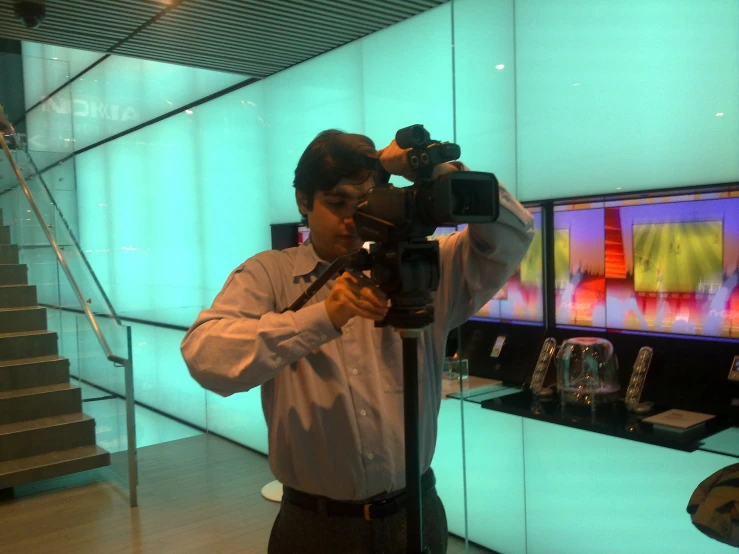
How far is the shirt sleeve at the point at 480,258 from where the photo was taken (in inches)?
47.4

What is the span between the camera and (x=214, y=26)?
11.0 ft

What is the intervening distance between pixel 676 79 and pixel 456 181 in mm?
1681

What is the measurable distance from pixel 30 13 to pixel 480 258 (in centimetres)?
290

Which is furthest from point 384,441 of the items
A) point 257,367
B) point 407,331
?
point 407,331

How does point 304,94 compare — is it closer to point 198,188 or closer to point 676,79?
point 198,188

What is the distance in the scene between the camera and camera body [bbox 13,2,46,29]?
304 cm

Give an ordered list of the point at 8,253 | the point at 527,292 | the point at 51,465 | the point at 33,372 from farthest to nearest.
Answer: the point at 8,253 < the point at 33,372 < the point at 51,465 < the point at 527,292

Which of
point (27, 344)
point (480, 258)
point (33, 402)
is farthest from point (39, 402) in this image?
point (480, 258)

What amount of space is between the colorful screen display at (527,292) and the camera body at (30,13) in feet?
8.19

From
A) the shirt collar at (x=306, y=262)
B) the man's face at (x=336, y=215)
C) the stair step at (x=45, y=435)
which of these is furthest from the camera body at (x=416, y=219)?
the stair step at (x=45, y=435)

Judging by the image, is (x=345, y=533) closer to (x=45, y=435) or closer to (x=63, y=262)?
(x=45, y=435)

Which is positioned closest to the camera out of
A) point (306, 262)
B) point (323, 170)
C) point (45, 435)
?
point (323, 170)

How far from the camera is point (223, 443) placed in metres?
5.02

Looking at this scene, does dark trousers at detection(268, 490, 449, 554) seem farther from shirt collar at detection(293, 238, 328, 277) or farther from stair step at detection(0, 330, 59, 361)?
stair step at detection(0, 330, 59, 361)
